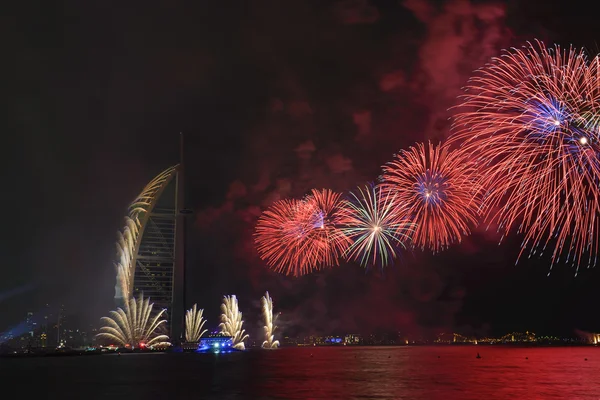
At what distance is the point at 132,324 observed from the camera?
14562 cm

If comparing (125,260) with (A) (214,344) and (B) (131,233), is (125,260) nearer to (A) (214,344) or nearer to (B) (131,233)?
(B) (131,233)

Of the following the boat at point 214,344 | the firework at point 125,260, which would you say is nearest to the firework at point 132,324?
the firework at point 125,260

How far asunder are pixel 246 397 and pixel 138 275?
11106cm

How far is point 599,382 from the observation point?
6581 cm

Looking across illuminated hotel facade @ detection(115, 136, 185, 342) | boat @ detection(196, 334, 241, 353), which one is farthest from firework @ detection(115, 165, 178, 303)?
boat @ detection(196, 334, 241, 353)

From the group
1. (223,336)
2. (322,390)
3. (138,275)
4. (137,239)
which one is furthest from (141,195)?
(322,390)

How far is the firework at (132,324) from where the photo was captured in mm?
138000

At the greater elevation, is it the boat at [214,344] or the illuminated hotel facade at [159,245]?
the illuminated hotel facade at [159,245]

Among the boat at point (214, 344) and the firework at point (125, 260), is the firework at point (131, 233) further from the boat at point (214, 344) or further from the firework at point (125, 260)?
the boat at point (214, 344)

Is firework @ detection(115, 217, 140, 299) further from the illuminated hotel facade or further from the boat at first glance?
the boat

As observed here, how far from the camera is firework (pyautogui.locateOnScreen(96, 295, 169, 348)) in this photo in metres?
138

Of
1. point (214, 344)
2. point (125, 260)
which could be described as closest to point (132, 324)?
point (125, 260)

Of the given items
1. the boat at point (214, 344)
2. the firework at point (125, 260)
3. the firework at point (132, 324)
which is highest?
the firework at point (125, 260)

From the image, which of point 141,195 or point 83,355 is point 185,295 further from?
point 83,355
